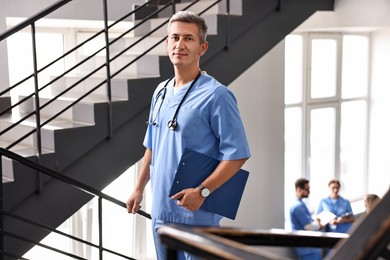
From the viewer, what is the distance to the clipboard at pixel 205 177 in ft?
6.48

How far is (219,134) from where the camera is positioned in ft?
6.49

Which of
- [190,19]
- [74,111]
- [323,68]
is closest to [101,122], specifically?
[74,111]

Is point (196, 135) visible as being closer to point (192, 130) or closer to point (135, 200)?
point (192, 130)

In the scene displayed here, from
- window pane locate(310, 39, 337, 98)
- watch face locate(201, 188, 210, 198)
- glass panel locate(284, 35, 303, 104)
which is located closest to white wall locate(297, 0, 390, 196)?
window pane locate(310, 39, 337, 98)

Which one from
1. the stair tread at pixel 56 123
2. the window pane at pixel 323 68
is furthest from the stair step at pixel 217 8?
the window pane at pixel 323 68

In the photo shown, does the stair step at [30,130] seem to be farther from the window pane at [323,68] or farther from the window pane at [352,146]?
the window pane at [352,146]

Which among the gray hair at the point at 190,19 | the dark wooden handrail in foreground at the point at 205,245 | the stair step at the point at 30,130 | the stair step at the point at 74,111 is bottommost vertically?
the stair step at the point at 30,130

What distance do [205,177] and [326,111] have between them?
6.66 metres

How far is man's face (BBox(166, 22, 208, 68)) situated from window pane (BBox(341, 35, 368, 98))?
6.92 metres

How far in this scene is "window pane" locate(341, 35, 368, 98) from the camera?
28.1 ft

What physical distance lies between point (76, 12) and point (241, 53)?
1748mm

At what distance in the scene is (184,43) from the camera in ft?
6.51

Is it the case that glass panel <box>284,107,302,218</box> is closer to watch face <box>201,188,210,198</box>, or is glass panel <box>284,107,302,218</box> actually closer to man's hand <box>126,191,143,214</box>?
man's hand <box>126,191,143,214</box>

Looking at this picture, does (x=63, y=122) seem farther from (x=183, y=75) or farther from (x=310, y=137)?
(x=310, y=137)
